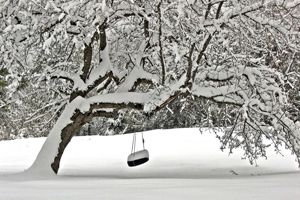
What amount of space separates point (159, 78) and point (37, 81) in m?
2.40

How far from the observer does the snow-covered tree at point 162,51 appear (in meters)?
8.77

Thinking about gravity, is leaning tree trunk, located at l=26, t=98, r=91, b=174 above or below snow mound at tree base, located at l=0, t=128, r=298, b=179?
below

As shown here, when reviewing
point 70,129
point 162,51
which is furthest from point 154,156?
point 162,51

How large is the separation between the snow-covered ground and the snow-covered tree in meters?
1.28

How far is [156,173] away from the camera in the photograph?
1168 centimetres

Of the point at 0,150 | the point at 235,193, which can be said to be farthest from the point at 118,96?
the point at 0,150

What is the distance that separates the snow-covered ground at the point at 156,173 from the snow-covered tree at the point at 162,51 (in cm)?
128

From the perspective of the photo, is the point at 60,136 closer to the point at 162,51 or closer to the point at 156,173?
the point at 156,173

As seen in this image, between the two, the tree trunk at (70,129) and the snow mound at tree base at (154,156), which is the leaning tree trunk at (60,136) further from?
the snow mound at tree base at (154,156)

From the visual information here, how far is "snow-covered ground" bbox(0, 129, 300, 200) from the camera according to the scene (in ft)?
19.6

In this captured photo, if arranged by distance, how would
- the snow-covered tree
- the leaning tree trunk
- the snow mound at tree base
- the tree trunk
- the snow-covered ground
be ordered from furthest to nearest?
the snow mound at tree base → the tree trunk → the leaning tree trunk → the snow-covered tree → the snow-covered ground

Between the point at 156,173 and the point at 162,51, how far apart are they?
3596 mm

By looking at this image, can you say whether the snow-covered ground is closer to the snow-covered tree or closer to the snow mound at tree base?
the snow mound at tree base

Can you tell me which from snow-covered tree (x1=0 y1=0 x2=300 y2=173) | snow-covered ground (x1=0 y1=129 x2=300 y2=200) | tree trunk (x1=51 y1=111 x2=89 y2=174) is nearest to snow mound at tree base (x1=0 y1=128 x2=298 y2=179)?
snow-covered ground (x1=0 y1=129 x2=300 y2=200)
